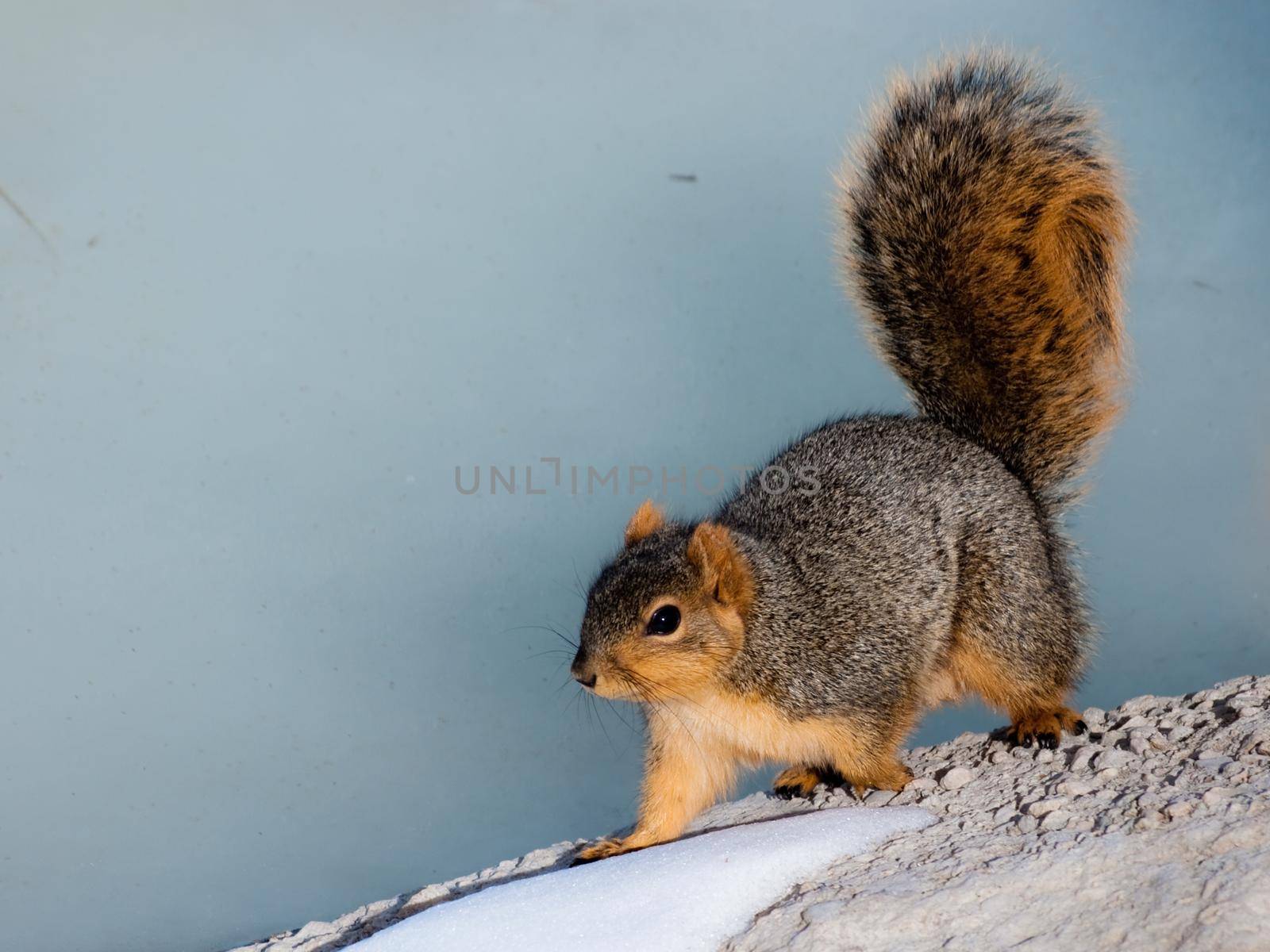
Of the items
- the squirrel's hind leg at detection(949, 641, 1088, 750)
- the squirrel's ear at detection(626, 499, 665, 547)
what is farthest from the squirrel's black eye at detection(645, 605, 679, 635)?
the squirrel's hind leg at detection(949, 641, 1088, 750)

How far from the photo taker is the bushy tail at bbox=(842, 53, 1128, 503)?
2943 mm

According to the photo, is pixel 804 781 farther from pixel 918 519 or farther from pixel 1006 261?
pixel 1006 261

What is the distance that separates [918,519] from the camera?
108 inches

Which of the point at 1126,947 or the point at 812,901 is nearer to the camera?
the point at 1126,947

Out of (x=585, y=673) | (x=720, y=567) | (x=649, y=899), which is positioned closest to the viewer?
(x=649, y=899)

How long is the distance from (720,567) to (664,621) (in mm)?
167

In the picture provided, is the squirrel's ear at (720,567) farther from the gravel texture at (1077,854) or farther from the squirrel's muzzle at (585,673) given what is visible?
the gravel texture at (1077,854)

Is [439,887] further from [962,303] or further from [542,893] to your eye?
[962,303]

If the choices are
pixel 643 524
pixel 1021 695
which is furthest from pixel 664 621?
pixel 1021 695

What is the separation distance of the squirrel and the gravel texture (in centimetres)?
18

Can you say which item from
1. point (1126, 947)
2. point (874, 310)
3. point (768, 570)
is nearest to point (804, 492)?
point (768, 570)

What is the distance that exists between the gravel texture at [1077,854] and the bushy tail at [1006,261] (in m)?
0.74

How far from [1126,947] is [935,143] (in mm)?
1915

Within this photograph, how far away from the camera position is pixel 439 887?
113 inches
